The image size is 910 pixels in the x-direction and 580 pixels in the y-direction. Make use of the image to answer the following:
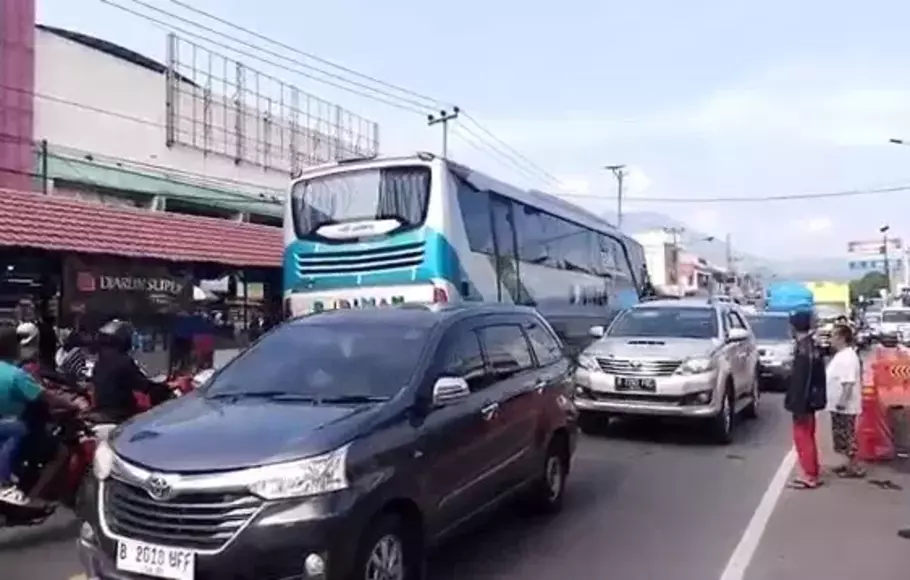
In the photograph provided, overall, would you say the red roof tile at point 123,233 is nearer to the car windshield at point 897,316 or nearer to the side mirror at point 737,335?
the side mirror at point 737,335

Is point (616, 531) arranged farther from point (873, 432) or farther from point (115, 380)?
point (873, 432)

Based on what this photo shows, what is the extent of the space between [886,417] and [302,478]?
7.68m

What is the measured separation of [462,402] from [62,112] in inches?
1014

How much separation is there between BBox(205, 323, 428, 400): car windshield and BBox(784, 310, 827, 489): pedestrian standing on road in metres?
4.54

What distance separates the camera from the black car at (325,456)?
4.55 m

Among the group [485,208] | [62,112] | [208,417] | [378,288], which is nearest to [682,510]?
[208,417]

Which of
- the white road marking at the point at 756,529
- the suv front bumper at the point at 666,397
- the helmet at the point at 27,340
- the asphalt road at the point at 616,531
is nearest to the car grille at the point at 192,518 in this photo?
the asphalt road at the point at 616,531

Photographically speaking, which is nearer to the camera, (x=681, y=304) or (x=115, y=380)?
(x=115, y=380)

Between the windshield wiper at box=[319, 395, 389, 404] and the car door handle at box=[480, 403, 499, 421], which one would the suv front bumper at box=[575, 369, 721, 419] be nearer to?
the car door handle at box=[480, 403, 499, 421]

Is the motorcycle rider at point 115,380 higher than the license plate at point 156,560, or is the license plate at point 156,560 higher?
the motorcycle rider at point 115,380

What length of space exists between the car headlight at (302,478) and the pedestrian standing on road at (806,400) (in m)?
5.76

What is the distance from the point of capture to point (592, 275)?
21469 millimetres

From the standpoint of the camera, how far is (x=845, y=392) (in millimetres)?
9492

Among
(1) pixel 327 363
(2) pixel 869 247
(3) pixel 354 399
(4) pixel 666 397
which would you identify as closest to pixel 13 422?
(1) pixel 327 363
